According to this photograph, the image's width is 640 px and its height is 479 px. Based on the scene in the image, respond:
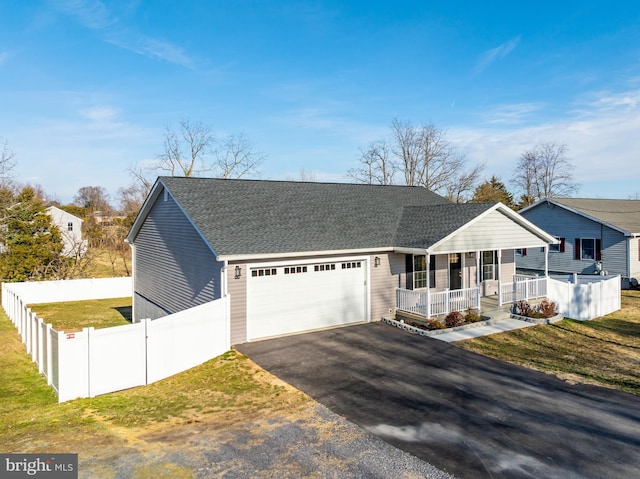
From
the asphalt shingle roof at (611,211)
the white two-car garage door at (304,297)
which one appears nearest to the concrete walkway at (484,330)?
the white two-car garage door at (304,297)

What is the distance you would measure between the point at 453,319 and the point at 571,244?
53.6ft

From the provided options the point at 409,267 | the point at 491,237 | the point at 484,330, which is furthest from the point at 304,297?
the point at 491,237

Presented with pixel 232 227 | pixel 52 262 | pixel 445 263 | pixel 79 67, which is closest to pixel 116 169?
pixel 52 262

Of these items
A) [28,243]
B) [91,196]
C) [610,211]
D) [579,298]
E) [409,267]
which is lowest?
[579,298]

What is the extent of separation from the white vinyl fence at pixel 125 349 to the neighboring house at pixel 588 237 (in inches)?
Result: 880

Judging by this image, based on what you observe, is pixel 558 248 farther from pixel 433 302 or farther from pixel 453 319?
pixel 453 319

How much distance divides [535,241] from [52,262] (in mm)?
28665

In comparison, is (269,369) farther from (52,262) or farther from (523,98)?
(523,98)

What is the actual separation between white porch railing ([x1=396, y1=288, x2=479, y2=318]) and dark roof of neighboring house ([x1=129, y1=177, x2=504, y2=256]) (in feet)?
5.65

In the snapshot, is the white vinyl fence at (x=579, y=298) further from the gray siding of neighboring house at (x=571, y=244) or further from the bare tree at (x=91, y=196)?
the bare tree at (x=91, y=196)

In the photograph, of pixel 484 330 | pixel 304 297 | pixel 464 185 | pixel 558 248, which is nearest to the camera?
pixel 304 297

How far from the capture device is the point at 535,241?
16.9 meters

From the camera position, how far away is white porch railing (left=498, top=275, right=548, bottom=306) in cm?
1612

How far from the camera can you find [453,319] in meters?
13.7
